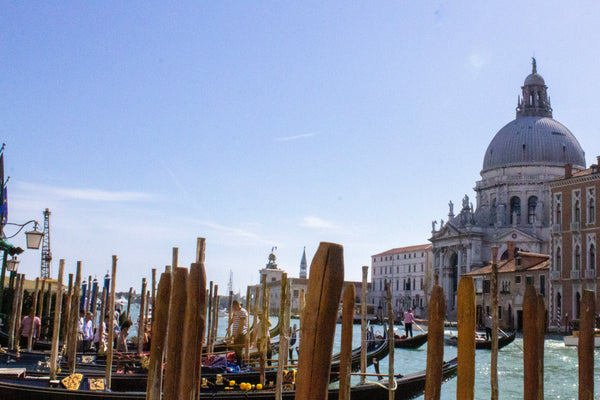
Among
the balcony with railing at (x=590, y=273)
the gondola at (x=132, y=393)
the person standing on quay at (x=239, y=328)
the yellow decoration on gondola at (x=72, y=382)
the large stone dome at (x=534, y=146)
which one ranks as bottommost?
the gondola at (x=132, y=393)

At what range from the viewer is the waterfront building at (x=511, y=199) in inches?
1614

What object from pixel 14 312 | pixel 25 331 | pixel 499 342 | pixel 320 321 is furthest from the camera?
pixel 499 342

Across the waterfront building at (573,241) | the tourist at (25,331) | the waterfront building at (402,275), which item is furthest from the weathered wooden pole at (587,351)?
the waterfront building at (402,275)

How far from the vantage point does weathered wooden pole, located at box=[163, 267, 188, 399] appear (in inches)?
85.3

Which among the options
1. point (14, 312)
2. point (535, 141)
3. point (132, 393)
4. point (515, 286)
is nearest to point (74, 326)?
point (132, 393)

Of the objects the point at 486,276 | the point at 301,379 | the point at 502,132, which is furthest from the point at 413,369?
the point at 502,132

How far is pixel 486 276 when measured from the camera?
3362 centimetres

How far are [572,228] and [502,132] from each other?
2073 cm

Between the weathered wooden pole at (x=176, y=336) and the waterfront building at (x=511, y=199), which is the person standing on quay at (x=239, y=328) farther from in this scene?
the waterfront building at (x=511, y=199)

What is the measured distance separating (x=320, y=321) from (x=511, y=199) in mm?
43625

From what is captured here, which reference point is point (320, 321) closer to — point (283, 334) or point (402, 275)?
point (283, 334)

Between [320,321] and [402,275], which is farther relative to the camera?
[402,275]

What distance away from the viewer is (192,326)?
2213mm

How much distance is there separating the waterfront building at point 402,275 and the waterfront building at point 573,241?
2368cm
